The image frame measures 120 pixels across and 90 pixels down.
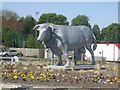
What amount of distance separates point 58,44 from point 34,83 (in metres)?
7.31

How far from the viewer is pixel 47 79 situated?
15.4 meters

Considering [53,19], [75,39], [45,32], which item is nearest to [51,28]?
[45,32]

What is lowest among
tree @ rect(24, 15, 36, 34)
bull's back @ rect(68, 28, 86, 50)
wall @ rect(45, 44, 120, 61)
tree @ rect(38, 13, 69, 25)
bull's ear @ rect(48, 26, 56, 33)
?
wall @ rect(45, 44, 120, 61)

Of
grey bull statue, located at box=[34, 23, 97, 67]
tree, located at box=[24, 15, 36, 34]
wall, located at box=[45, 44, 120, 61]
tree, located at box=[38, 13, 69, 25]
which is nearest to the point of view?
grey bull statue, located at box=[34, 23, 97, 67]

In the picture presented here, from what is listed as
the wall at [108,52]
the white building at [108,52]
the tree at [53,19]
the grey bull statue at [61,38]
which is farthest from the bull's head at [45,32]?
the tree at [53,19]

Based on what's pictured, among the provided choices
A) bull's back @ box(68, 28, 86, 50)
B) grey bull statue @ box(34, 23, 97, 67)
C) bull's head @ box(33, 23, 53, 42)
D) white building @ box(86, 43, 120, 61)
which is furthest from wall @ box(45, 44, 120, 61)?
bull's head @ box(33, 23, 53, 42)

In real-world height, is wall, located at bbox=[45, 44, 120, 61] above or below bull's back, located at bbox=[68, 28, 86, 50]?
below

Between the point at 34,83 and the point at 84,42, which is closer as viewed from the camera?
the point at 34,83

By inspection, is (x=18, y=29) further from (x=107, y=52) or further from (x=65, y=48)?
(x=65, y=48)

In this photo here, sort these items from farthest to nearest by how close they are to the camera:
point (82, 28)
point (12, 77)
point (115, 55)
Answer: point (115, 55) → point (82, 28) → point (12, 77)

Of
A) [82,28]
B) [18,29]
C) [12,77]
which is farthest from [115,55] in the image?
[18,29]

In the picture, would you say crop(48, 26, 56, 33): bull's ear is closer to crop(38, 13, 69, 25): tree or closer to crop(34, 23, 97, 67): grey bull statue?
crop(34, 23, 97, 67): grey bull statue

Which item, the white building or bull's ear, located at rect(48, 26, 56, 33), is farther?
the white building

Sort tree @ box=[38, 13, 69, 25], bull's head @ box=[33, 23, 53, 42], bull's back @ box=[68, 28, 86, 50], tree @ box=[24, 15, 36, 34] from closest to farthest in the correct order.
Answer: bull's head @ box=[33, 23, 53, 42], bull's back @ box=[68, 28, 86, 50], tree @ box=[24, 15, 36, 34], tree @ box=[38, 13, 69, 25]
